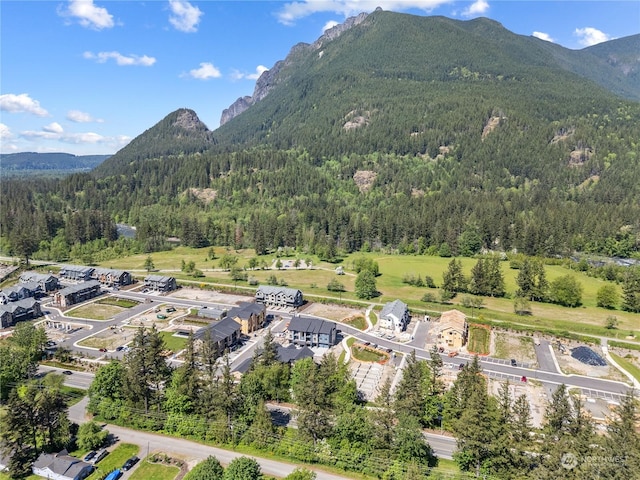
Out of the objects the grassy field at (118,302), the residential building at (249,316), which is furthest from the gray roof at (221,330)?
the grassy field at (118,302)

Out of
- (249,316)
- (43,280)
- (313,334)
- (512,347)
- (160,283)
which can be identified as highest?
(43,280)

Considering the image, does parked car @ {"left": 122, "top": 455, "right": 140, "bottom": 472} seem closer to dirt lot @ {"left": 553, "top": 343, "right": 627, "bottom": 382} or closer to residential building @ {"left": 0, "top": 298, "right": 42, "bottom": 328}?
residential building @ {"left": 0, "top": 298, "right": 42, "bottom": 328}

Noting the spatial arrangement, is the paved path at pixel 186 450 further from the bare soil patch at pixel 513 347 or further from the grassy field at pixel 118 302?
the grassy field at pixel 118 302

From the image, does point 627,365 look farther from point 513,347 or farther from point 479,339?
point 479,339

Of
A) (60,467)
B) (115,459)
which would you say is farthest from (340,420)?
(60,467)

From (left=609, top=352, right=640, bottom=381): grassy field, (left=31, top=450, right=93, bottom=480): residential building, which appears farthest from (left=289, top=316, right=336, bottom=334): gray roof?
(left=609, top=352, right=640, bottom=381): grassy field

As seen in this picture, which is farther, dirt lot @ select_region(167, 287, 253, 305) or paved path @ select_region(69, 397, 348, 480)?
dirt lot @ select_region(167, 287, 253, 305)

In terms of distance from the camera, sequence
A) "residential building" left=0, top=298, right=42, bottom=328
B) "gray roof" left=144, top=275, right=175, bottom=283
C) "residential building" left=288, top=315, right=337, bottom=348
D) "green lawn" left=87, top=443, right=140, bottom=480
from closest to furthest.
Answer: "green lawn" left=87, top=443, right=140, bottom=480
"residential building" left=288, top=315, right=337, bottom=348
"residential building" left=0, top=298, right=42, bottom=328
"gray roof" left=144, top=275, right=175, bottom=283

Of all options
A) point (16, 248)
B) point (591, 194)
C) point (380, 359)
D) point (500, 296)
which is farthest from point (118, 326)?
point (591, 194)
